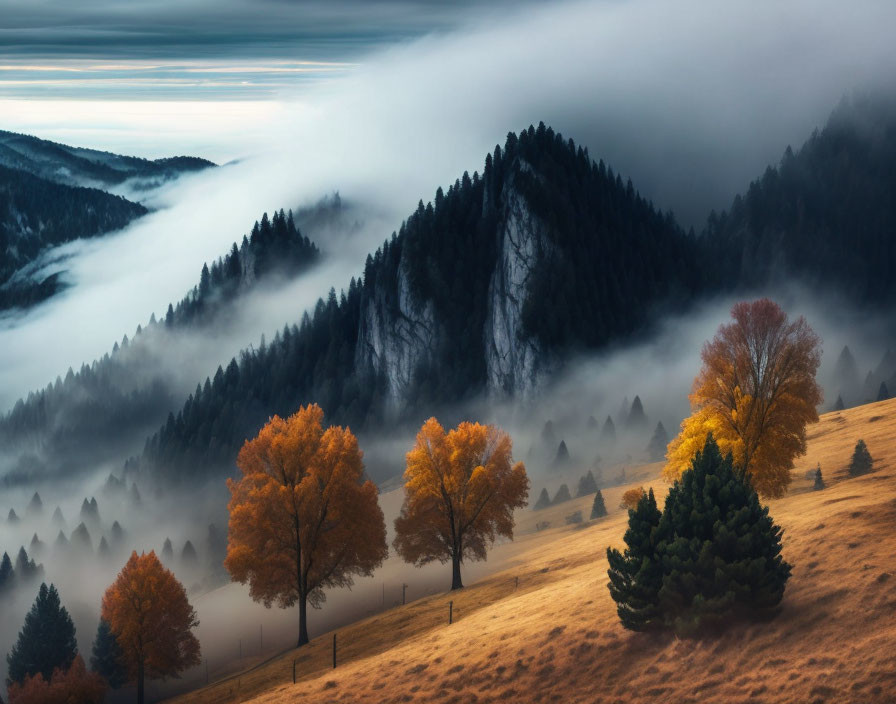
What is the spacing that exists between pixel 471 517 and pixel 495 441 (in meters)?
5.78

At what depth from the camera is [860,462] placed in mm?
64500

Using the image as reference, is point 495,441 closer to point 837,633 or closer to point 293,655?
point 293,655

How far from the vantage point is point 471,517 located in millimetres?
69938

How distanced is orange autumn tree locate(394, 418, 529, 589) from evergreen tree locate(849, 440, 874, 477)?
21.4 meters

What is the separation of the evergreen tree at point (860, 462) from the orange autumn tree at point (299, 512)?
101 ft

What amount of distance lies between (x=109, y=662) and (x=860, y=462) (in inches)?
2270

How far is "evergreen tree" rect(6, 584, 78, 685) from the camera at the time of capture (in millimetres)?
81062

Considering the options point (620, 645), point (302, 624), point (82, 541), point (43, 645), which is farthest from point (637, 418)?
point (620, 645)

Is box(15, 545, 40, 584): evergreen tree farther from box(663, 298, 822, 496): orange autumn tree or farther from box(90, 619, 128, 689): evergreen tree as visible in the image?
box(663, 298, 822, 496): orange autumn tree

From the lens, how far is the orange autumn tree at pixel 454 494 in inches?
2726

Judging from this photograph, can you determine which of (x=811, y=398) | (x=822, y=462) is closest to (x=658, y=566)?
(x=811, y=398)

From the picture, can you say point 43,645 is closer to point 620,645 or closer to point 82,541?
point 620,645

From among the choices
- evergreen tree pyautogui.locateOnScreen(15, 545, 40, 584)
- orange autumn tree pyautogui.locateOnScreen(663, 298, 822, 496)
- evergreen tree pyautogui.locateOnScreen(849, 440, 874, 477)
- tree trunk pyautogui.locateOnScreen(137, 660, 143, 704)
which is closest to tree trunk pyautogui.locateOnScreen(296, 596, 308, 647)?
tree trunk pyautogui.locateOnScreen(137, 660, 143, 704)

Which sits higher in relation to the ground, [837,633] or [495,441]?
[495,441]
